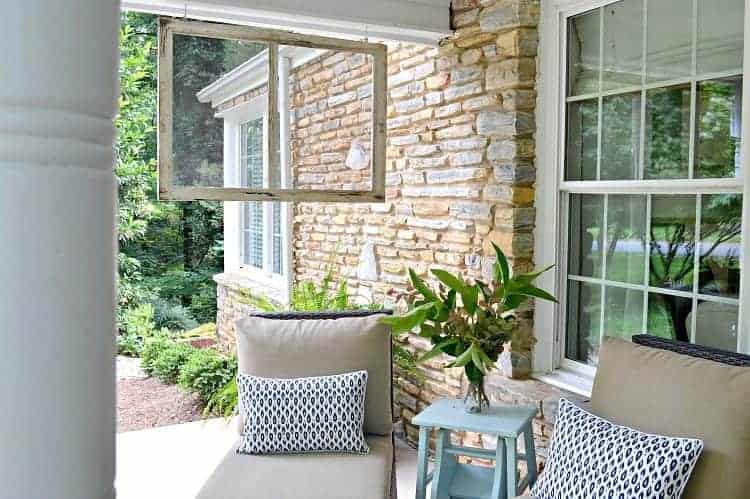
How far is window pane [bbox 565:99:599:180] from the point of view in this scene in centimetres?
330

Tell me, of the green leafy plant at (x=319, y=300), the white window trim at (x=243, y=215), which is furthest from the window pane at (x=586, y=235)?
the white window trim at (x=243, y=215)

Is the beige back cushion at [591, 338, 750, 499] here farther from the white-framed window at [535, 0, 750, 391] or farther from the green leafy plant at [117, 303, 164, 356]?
Answer: the green leafy plant at [117, 303, 164, 356]

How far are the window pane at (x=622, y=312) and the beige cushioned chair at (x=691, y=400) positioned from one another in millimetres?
569

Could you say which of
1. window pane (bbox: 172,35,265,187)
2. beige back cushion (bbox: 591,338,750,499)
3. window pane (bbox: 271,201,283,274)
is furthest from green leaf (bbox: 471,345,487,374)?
window pane (bbox: 271,201,283,274)

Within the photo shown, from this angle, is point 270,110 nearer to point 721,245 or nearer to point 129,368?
point 721,245

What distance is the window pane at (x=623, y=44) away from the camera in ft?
10.0

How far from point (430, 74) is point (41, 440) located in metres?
3.94

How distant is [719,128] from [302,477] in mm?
2062

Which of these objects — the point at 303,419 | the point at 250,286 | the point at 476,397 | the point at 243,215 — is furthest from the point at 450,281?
the point at 250,286

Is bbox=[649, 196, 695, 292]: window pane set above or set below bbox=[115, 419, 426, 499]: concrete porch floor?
above

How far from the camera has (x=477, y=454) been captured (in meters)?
2.93

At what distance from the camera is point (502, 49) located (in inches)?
142

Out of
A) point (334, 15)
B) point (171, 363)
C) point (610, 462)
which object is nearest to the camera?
point (610, 462)

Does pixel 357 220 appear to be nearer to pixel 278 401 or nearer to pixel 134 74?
pixel 278 401
